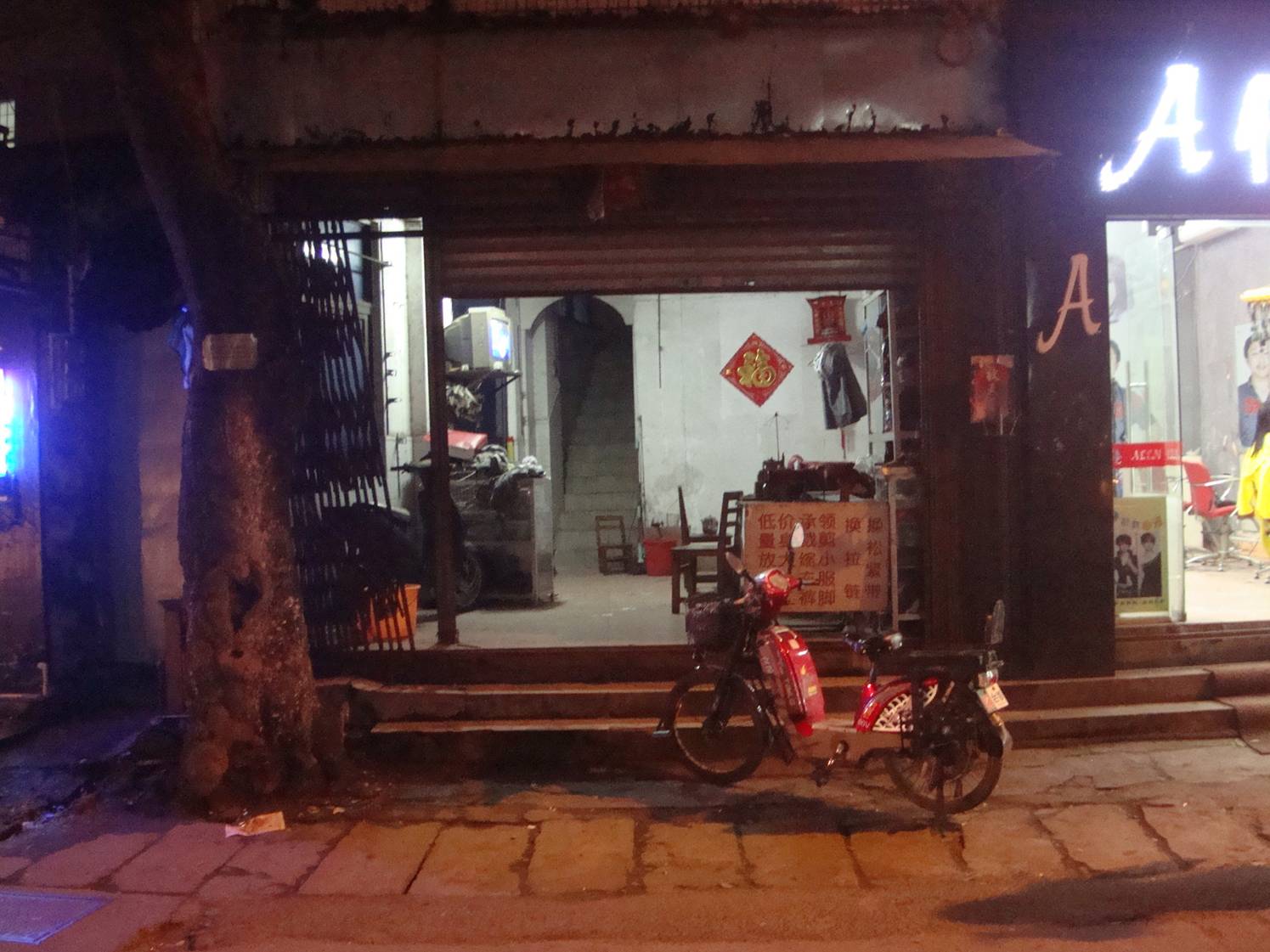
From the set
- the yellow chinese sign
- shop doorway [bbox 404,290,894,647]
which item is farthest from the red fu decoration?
the yellow chinese sign

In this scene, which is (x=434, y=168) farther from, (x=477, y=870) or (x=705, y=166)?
(x=477, y=870)

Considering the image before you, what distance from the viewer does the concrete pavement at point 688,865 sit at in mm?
4500

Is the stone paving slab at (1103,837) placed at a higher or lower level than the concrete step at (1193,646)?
lower

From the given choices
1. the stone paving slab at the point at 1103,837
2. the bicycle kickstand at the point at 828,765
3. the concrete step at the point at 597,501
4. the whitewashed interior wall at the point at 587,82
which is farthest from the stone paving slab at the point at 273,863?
the concrete step at the point at 597,501

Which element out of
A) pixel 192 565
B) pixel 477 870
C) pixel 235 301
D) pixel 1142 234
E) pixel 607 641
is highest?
pixel 1142 234

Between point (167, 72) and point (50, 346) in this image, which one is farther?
point (50, 346)

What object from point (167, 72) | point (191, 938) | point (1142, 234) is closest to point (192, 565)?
point (191, 938)

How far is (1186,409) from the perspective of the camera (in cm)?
990

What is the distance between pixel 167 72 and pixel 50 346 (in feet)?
11.3

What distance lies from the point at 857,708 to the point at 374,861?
2898mm

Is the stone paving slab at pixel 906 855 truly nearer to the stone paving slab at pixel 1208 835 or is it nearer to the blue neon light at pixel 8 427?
the stone paving slab at pixel 1208 835

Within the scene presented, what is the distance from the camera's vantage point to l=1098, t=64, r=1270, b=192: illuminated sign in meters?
7.21

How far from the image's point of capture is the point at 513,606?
1000 centimetres

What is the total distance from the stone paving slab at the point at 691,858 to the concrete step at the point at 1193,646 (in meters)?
3.75
